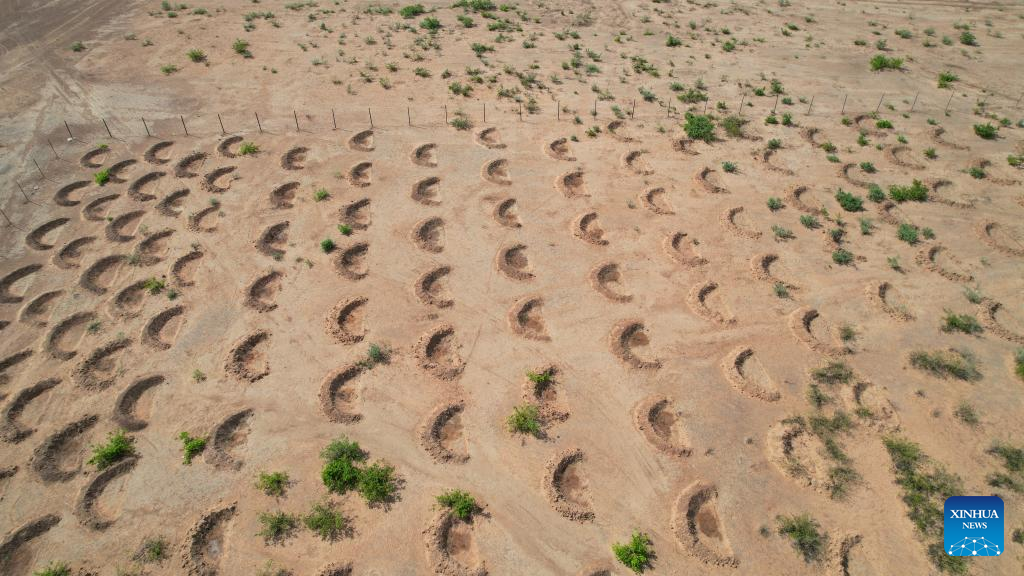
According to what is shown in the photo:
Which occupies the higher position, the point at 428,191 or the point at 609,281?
the point at 428,191

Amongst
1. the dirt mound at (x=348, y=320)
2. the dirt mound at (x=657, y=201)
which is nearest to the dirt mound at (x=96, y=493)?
the dirt mound at (x=348, y=320)

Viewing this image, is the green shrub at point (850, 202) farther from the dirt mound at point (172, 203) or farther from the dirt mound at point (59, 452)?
the dirt mound at point (59, 452)

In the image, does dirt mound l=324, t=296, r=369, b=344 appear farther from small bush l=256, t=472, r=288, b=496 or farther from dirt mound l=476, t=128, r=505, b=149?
dirt mound l=476, t=128, r=505, b=149

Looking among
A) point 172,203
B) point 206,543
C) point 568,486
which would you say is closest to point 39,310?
point 172,203

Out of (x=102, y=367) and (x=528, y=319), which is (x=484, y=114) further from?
(x=102, y=367)

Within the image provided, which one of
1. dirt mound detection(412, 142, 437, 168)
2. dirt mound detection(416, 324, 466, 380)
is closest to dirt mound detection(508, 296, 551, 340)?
dirt mound detection(416, 324, 466, 380)

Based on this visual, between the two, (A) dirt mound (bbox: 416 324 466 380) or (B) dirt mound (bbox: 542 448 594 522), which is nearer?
(B) dirt mound (bbox: 542 448 594 522)
